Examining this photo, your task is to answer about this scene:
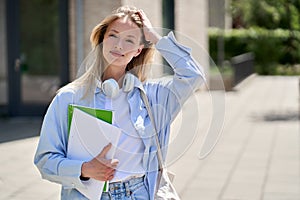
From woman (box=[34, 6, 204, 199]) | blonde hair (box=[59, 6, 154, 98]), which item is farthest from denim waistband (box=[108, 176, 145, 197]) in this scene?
blonde hair (box=[59, 6, 154, 98])

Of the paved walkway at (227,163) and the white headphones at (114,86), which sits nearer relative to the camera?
the white headphones at (114,86)

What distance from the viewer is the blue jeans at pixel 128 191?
240 cm

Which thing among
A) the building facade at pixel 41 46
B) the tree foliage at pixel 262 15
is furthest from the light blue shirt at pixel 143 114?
the tree foliage at pixel 262 15

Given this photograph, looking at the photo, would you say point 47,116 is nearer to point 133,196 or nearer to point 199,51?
point 133,196

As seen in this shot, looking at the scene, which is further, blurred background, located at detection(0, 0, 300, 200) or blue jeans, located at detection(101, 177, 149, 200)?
blurred background, located at detection(0, 0, 300, 200)

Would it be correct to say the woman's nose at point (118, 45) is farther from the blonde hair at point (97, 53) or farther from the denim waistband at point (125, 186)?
the denim waistband at point (125, 186)

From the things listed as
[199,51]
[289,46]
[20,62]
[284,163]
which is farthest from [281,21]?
[199,51]

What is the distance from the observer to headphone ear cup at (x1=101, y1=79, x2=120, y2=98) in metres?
2.41

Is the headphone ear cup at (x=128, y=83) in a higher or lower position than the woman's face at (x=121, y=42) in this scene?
lower

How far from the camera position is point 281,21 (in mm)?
34062

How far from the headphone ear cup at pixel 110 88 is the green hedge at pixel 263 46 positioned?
1024 inches

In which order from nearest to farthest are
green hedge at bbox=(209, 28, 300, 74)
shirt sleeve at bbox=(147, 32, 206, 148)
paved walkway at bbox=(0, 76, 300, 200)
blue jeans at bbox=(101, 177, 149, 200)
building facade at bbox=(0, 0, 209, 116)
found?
blue jeans at bbox=(101, 177, 149, 200) < shirt sleeve at bbox=(147, 32, 206, 148) < paved walkway at bbox=(0, 76, 300, 200) < building facade at bbox=(0, 0, 209, 116) < green hedge at bbox=(209, 28, 300, 74)

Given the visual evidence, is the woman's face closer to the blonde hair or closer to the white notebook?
the blonde hair

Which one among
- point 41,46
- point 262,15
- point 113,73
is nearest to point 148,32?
point 113,73
